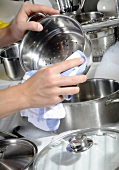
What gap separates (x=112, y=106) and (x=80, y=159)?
1.04 ft

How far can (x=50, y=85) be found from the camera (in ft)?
2.48

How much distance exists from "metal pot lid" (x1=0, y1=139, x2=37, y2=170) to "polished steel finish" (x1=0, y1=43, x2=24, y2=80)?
23.4 inches

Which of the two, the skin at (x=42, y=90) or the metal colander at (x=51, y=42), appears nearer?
the skin at (x=42, y=90)

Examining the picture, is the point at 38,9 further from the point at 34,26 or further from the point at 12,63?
the point at 12,63

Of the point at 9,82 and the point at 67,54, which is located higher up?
the point at 67,54

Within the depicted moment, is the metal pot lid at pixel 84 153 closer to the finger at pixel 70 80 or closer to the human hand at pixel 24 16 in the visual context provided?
the finger at pixel 70 80

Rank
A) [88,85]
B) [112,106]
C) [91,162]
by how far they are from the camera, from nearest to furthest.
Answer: [91,162]
[112,106]
[88,85]

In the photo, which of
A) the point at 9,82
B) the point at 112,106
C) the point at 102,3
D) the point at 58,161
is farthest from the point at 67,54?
the point at 102,3

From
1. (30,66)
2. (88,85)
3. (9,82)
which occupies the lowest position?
(9,82)

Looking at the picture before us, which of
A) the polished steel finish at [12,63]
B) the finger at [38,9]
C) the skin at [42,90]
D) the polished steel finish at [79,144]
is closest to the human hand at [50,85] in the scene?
the skin at [42,90]

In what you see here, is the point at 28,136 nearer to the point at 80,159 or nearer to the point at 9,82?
the point at 80,159

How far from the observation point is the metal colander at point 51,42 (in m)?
1.07

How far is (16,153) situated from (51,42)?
1.30 feet

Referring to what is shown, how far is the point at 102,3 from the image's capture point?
6.23 feet
